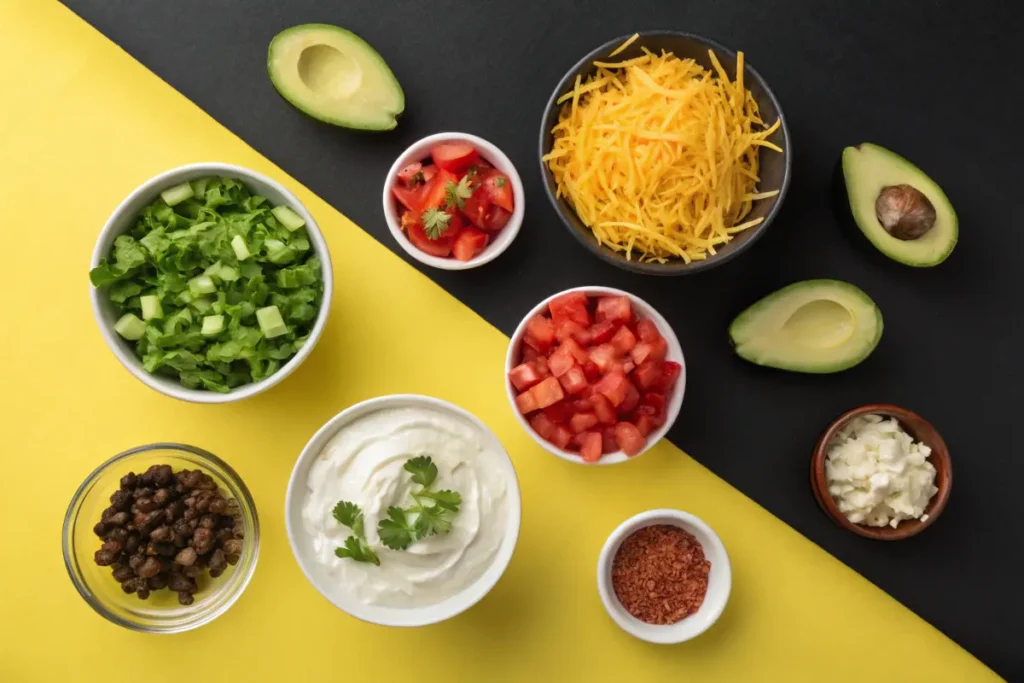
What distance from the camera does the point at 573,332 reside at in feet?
6.62

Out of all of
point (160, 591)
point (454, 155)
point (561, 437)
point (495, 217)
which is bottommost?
point (160, 591)

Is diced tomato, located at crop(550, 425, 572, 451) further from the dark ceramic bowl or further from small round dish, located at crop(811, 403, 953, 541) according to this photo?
small round dish, located at crop(811, 403, 953, 541)

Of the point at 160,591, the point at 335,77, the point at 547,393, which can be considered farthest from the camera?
the point at 335,77

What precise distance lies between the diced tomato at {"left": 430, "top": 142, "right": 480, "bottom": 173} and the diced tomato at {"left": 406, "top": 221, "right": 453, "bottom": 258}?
0.18 m

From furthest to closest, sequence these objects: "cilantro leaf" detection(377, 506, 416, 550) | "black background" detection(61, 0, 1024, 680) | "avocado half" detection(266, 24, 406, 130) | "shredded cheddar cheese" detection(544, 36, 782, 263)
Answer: "black background" detection(61, 0, 1024, 680), "avocado half" detection(266, 24, 406, 130), "shredded cheddar cheese" detection(544, 36, 782, 263), "cilantro leaf" detection(377, 506, 416, 550)

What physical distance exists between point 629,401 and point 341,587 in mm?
831

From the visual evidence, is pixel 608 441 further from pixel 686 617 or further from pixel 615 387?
pixel 686 617

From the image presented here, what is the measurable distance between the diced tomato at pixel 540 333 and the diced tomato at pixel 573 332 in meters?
0.02

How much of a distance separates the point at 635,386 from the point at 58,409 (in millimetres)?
1608

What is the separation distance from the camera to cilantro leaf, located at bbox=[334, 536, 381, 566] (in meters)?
1.80

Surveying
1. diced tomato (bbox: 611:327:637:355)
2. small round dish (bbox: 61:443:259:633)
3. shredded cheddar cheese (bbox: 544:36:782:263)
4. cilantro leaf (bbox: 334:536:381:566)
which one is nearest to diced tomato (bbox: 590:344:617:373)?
diced tomato (bbox: 611:327:637:355)

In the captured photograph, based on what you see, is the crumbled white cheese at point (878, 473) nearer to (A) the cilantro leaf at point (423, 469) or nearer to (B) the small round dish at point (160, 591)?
(A) the cilantro leaf at point (423, 469)

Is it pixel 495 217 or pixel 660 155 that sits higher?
pixel 660 155

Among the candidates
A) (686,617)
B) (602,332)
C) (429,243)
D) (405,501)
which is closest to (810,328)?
(602,332)
